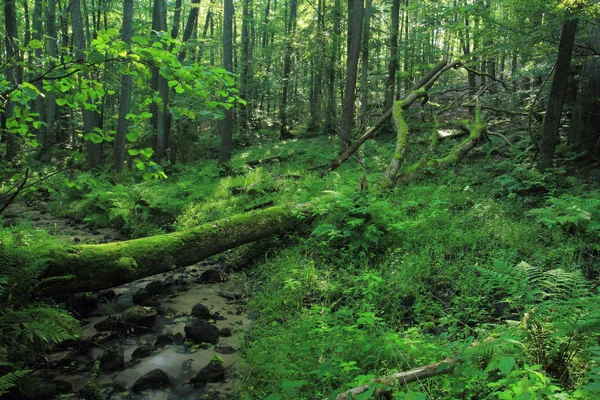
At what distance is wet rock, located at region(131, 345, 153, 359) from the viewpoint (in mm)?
4547

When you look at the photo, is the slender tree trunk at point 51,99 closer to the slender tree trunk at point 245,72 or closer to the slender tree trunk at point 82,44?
the slender tree trunk at point 82,44

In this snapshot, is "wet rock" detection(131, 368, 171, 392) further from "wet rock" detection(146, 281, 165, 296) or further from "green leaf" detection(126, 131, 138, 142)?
"green leaf" detection(126, 131, 138, 142)

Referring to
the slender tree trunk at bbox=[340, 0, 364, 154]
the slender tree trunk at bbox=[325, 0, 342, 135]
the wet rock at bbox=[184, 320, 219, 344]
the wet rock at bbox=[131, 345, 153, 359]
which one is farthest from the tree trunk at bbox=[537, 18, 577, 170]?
the slender tree trunk at bbox=[325, 0, 342, 135]

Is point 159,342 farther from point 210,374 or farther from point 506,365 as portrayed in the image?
point 506,365

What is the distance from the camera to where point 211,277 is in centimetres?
710

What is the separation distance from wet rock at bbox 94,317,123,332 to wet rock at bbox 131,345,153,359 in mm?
767

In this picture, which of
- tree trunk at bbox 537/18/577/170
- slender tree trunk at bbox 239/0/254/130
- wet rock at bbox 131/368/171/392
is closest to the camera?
wet rock at bbox 131/368/171/392

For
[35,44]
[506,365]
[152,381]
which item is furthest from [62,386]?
[506,365]

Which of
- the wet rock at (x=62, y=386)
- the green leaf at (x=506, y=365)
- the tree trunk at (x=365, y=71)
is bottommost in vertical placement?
the wet rock at (x=62, y=386)

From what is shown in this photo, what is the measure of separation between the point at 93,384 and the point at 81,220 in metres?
8.28

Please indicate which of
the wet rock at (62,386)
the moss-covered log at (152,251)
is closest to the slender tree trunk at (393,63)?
the moss-covered log at (152,251)

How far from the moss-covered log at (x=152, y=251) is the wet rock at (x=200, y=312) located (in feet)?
Result: 3.33

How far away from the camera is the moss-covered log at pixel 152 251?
5.09 m

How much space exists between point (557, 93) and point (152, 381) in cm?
850
